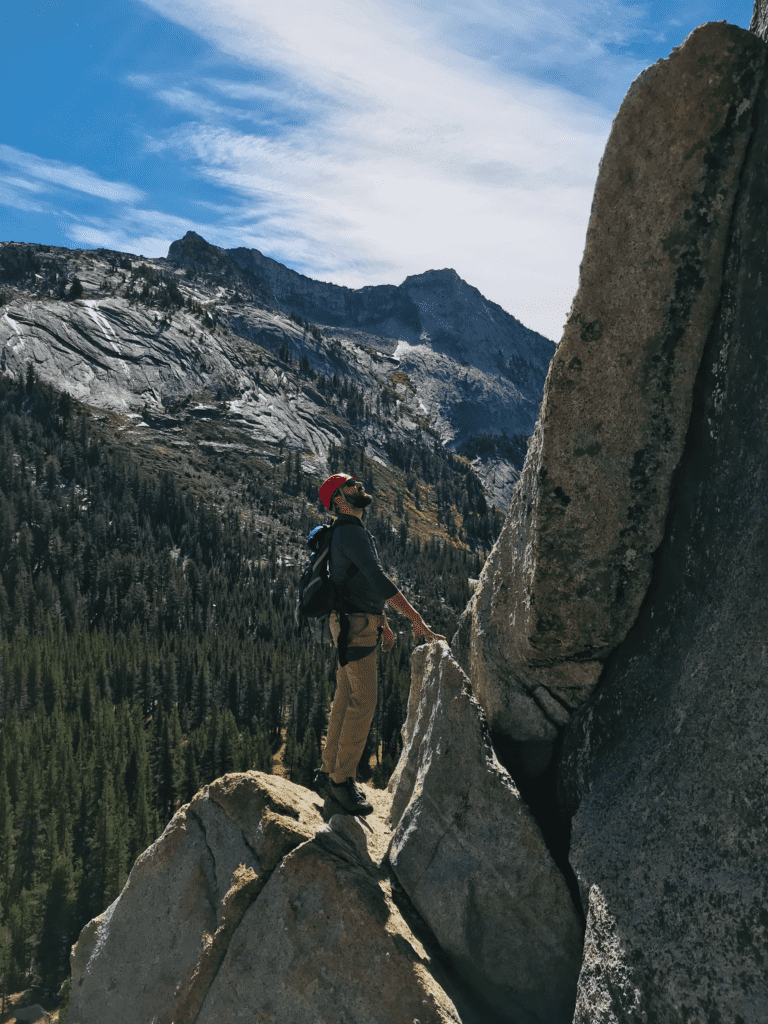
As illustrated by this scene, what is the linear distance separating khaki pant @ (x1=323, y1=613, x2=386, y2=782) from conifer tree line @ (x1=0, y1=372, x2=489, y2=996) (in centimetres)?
3430

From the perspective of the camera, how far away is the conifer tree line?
43.5 m

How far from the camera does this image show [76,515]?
454 ft

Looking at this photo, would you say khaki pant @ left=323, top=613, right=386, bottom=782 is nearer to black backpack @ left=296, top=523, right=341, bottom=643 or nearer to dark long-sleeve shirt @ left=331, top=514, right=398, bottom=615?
dark long-sleeve shirt @ left=331, top=514, right=398, bottom=615

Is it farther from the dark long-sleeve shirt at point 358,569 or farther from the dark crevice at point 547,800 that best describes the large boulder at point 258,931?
the dark long-sleeve shirt at point 358,569

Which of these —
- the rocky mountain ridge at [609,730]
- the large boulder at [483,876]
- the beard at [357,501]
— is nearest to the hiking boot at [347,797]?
the rocky mountain ridge at [609,730]

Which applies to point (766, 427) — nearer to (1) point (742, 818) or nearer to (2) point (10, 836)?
(1) point (742, 818)

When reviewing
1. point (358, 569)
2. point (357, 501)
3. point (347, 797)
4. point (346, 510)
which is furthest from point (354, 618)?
point (347, 797)

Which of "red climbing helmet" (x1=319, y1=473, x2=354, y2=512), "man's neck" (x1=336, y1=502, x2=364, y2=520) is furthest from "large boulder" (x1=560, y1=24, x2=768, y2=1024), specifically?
"red climbing helmet" (x1=319, y1=473, x2=354, y2=512)

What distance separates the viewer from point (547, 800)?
8938 mm

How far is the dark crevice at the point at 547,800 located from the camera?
8.14 metres

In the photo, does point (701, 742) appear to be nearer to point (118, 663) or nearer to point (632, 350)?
point (632, 350)

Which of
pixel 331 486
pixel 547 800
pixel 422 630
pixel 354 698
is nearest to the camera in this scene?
pixel 547 800

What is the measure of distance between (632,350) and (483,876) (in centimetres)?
647

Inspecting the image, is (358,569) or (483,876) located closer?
(483,876)
